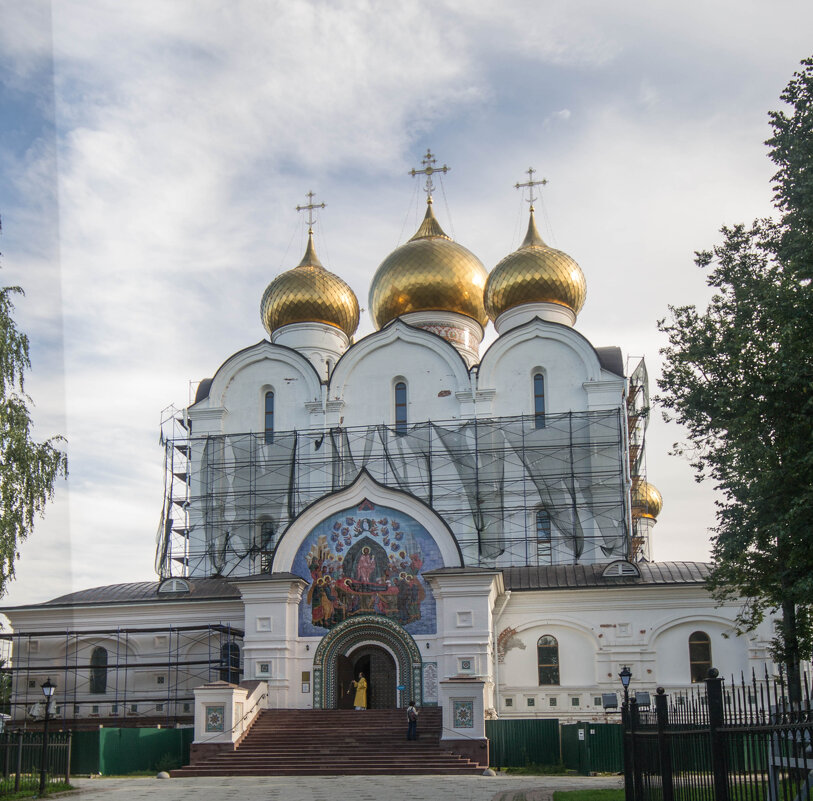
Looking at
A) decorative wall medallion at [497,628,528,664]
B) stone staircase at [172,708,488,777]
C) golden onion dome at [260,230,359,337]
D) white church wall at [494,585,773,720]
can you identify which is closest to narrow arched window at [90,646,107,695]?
stone staircase at [172,708,488,777]

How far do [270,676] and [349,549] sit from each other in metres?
2.87

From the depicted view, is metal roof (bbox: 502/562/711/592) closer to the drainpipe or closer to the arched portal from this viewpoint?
the drainpipe

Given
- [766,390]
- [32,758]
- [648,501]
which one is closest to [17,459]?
[32,758]

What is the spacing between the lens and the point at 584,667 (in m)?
20.7

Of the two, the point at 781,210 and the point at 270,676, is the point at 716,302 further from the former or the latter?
the point at 270,676

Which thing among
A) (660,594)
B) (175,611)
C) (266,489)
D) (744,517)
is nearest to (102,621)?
(175,611)

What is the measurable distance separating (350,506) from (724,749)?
14390 mm

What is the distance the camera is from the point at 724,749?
21.4 feet

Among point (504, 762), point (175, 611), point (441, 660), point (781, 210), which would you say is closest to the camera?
point (781, 210)

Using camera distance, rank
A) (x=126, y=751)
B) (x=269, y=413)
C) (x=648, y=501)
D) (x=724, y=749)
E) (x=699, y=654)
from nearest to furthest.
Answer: (x=724, y=749) → (x=126, y=751) → (x=699, y=654) → (x=269, y=413) → (x=648, y=501)

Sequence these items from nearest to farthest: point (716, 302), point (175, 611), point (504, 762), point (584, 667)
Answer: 1. point (716, 302)
2. point (504, 762)
3. point (584, 667)
4. point (175, 611)

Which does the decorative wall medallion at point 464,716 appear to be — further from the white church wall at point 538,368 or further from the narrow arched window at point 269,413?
the narrow arched window at point 269,413

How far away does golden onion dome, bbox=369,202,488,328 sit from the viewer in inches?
1110

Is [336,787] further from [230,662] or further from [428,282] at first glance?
[428,282]
